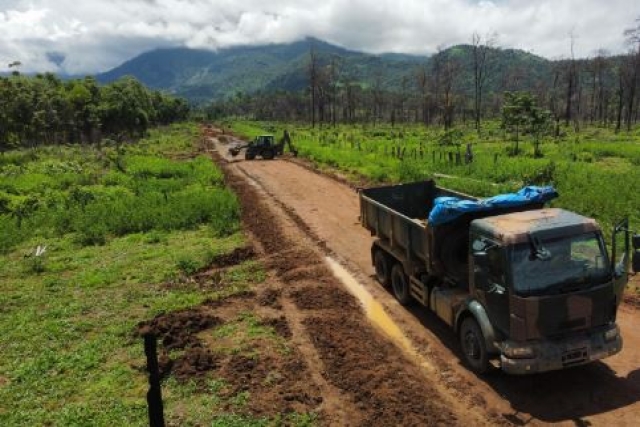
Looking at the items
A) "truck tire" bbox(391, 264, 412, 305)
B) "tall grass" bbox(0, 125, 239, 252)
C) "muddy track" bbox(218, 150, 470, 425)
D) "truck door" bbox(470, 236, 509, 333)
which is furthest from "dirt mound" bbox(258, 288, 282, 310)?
"tall grass" bbox(0, 125, 239, 252)

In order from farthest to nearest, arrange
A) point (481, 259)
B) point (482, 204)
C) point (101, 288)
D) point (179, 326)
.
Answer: point (101, 288)
point (179, 326)
point (482, 204)
point (481, 259)

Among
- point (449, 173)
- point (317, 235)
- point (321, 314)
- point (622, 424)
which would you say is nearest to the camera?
point (622, 424)

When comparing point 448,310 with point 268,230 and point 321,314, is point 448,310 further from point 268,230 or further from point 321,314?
point 268,230

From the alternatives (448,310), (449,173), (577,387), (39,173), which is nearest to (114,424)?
(448,310)

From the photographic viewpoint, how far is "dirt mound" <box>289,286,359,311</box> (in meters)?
11.1

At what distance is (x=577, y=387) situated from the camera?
24.5 ft

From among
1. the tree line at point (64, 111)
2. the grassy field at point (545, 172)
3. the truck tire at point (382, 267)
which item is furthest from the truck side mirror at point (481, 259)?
the tree line at point (64, 111)

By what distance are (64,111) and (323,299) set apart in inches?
2550

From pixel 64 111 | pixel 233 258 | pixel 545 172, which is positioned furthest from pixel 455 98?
pixel 233 258

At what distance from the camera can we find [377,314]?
1058 cm

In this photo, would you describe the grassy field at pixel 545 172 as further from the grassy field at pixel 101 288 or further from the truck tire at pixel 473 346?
the grassy field at pixel 101 288

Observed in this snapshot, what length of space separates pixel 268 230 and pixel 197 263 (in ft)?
12.1

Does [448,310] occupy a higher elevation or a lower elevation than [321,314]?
higher

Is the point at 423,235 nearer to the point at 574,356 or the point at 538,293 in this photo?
the point at 538,293
